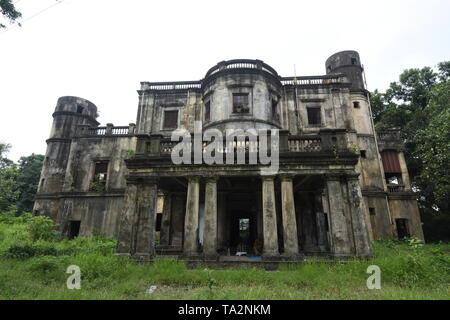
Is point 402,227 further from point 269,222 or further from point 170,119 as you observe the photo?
point 170,119

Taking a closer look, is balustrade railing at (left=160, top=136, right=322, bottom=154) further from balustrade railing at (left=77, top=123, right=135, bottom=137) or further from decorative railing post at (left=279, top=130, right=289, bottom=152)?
balustrade railing at (left=77, top=123, right=135, bottom=137)

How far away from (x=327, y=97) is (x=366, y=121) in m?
4.20

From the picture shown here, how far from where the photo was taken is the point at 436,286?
6.19 m

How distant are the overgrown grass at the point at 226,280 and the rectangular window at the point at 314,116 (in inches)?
435

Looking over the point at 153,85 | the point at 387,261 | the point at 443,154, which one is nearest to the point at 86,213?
the point at 153,85

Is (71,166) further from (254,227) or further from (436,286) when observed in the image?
(436,286)

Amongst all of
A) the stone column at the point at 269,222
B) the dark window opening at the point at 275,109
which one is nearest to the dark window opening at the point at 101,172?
the dark window opening at the point at 275,109

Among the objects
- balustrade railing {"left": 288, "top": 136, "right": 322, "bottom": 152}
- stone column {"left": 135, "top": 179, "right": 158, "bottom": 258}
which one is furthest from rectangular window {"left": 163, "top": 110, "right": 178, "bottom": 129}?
balustrade railing {"left": 288, "top": 136, "right": 322, "bottom": 152}

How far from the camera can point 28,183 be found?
29.5m

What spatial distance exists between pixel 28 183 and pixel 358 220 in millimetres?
35472

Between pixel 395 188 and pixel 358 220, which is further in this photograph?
pixel 395 188

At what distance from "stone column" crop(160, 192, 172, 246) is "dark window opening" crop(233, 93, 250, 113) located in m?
6.48

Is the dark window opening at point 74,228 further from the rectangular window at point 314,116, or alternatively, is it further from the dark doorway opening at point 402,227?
the dark doorway opening at point 402,227

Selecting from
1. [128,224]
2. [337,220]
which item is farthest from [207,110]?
[337,220]
